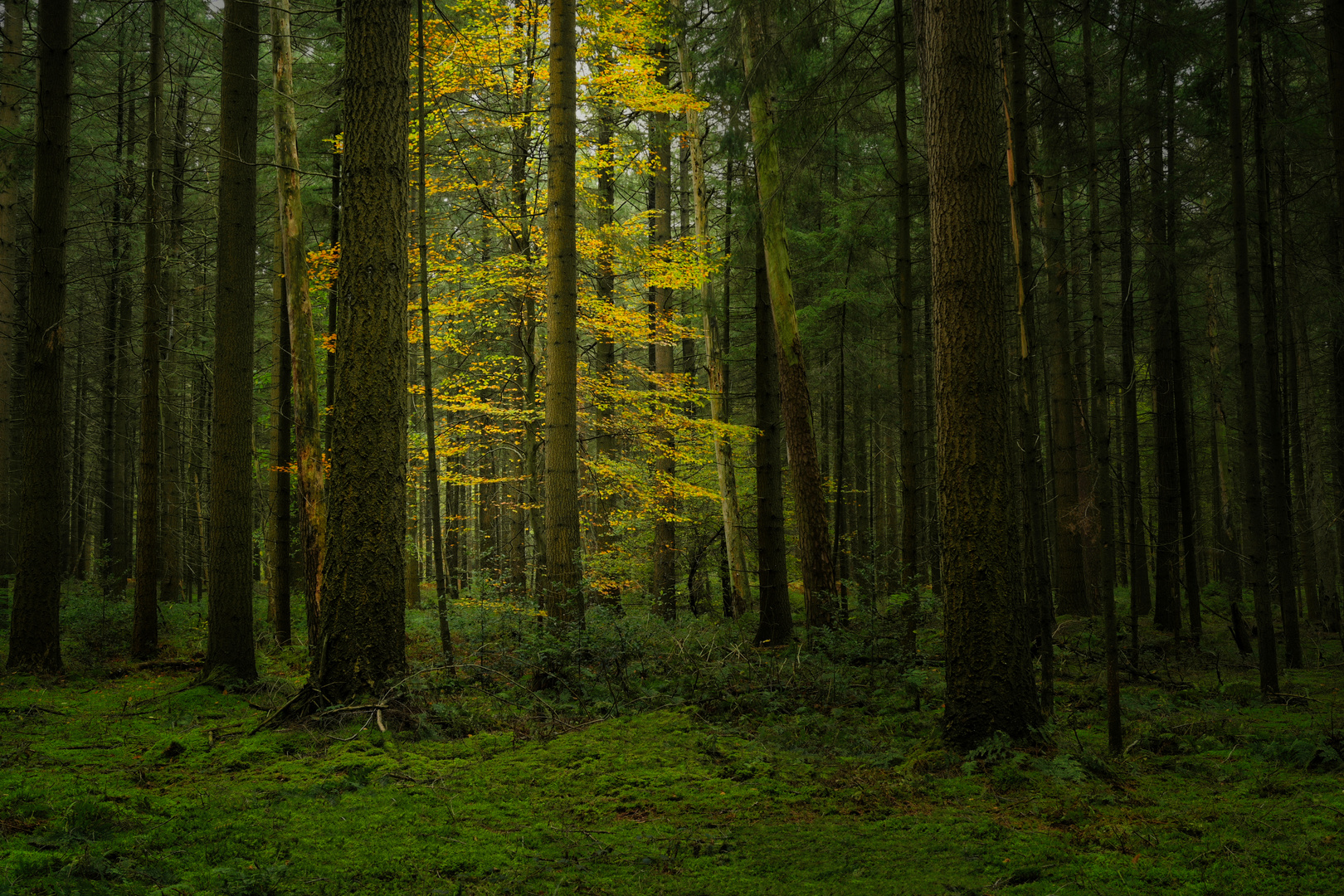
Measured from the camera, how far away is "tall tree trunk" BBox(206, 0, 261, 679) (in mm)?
7805

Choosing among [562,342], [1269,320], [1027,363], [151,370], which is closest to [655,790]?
[1027,363]

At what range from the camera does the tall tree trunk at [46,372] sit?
7.93 meters

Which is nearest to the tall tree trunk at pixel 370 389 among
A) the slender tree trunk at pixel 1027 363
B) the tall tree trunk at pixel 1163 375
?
the slender tree trunk at pixel 1027 363

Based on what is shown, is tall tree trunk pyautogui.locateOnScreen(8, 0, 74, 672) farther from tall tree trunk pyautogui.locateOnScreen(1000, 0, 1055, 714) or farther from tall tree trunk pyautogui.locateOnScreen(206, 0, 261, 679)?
tall tree trunk pyautogui.locateOnScreen(1000, 0, 1055, 714)

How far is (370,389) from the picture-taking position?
573 cm

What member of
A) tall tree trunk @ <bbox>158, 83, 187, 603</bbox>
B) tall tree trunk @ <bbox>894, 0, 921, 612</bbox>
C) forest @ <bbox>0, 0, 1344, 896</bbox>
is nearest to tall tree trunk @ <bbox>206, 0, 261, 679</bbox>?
forest @ <bbox>0, 0, 1344, 896</bbox>

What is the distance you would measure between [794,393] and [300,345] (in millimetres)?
6814

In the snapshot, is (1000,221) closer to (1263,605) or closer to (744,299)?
(1263,605)

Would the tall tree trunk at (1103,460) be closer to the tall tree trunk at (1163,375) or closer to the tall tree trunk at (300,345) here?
the tall tree trunk at (1163,375)

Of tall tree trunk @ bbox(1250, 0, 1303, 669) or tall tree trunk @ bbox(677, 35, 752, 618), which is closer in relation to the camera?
tall tree trunk @ bbox(1250, 0, 1303, 669)

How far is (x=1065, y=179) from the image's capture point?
1208cm

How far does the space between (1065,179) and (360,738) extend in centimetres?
1282

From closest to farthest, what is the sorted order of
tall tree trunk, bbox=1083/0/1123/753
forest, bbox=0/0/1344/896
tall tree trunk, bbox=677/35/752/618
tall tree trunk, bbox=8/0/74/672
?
forest, bbox=0/0/1344/896
tall tree trunk, bbox=1083/0/1123/753
tall tree trunk, bbox=8/0/74/672
tall tree trunk, bbox=677/35/752/618

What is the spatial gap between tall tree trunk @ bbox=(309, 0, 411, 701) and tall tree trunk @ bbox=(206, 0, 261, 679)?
9.36 ft
